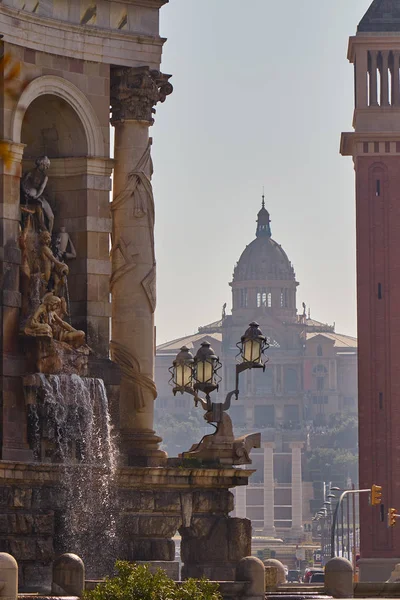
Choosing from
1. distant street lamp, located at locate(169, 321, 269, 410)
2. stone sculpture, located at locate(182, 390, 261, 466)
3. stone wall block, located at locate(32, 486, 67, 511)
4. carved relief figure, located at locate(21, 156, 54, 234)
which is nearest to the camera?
stone wall block, located at locate(32, 486, 67, 511)

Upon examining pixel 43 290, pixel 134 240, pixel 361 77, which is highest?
pixel 361 77

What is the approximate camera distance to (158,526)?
37.5 metres

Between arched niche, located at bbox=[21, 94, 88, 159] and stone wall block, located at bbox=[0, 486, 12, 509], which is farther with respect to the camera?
arched niche, located at bbox=[21, 94, 88, 159]

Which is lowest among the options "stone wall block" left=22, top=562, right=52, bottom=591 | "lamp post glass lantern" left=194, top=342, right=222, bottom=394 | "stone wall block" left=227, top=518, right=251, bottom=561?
"stone wall block" left=22, top=562, right=52, bottom=591

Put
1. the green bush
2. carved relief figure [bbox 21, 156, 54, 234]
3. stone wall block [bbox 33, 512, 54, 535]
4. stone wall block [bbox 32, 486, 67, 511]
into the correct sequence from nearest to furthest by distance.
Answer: the green bush → stone wall block [bbox 33, 512, 54, 535] → stone wall block [bbox 32, 486, 67, 511] → carved relief figure [bbox 21, 156, 54, 234]

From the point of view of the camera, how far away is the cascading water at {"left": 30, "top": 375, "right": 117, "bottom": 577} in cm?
3600

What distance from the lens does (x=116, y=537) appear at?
36.8 meters

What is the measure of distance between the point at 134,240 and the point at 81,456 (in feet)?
15.9

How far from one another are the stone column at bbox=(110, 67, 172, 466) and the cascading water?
200cm

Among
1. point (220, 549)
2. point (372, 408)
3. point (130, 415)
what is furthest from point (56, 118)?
point (372, 408)

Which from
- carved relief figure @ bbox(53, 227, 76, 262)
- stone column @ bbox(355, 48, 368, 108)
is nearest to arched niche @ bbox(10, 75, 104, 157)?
carved relief figure @ bbox(53, 227, 76, 262)

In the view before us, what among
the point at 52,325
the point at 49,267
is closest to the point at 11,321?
the point at 52,325

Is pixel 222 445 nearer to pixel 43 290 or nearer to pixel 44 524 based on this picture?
pixel 43 290

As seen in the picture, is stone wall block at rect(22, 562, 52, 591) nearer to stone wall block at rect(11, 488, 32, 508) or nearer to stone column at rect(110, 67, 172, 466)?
stone wall block at rect(11, 488, 32, 508)
